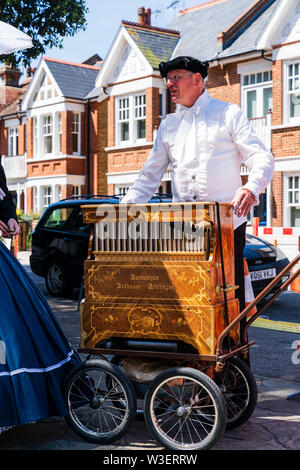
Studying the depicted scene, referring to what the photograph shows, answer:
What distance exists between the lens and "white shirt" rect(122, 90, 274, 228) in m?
3.85

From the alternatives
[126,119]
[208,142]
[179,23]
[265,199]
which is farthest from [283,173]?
[208,142]

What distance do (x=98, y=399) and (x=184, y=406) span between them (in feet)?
1.72

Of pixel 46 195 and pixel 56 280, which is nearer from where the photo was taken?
pixel 56 280

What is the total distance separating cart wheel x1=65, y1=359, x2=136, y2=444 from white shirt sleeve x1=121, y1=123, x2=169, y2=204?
41.9 inches

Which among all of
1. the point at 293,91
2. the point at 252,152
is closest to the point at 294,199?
the point at 293,91

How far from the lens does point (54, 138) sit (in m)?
30.6

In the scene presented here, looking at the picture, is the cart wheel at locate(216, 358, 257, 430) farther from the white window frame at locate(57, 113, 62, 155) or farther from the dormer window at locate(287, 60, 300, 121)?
the white window frame at locate(57, 113, 62, 155)

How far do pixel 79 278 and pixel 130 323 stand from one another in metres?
7.18

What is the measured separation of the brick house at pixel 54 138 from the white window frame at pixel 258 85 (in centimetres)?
911

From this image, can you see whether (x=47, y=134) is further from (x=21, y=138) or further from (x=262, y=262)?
(x=262, y=262)

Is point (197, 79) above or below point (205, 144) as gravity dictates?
above

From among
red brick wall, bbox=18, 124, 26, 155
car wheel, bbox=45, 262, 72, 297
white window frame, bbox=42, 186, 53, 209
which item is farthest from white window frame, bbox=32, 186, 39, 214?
car wheel, bbox=45, 262, 72, 297

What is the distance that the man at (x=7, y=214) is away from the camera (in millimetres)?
4273

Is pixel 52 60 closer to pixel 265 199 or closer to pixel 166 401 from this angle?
pixel 265 199
